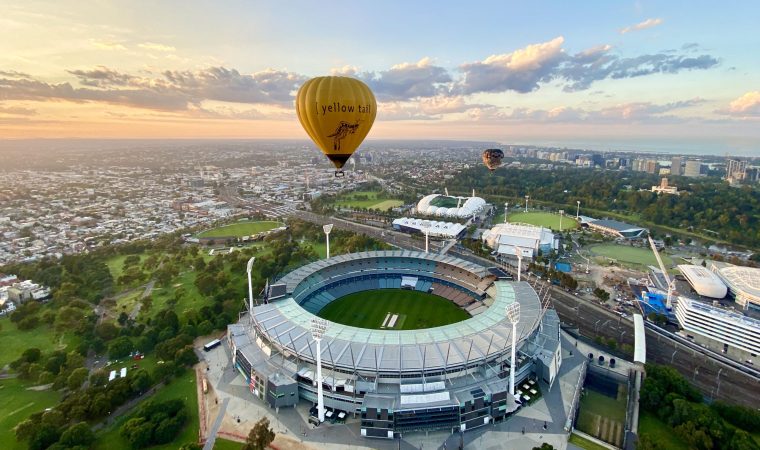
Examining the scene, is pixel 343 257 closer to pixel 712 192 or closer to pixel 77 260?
pixel 77 260

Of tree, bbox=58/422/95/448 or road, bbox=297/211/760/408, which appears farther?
road, bbox=297/211/760/408

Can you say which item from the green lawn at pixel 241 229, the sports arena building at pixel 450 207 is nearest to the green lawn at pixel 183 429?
the green lawn at pixel 241 229

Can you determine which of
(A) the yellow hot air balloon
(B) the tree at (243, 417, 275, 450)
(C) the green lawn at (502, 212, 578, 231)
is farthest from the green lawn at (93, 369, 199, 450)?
(C) the green lawn at (502, 212, 578, 231)

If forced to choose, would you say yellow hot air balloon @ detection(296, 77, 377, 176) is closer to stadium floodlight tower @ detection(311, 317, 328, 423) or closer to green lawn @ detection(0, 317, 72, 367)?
stadium floodlight tower @ detection(311, 317, 328, 423)

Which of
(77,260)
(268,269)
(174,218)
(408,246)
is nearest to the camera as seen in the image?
(268,269)

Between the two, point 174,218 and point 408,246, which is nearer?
point 408,246

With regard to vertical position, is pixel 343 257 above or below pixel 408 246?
above

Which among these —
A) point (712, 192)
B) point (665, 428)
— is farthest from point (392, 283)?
point (712, 192)
